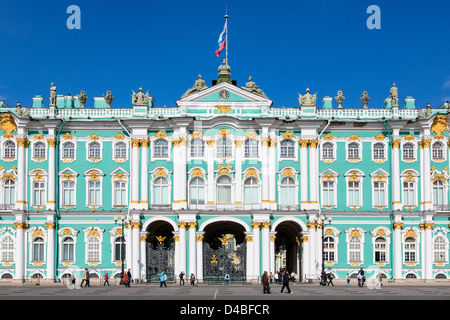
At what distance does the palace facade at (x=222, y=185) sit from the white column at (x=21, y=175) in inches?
5.3

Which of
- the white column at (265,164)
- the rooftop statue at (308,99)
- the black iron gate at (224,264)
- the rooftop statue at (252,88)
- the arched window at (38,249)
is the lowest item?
the black iron gate at (224,264)

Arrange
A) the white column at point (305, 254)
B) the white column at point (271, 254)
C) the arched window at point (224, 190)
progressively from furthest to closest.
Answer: the arched window at point (224, 190) → the white column at point (305, 254) → the white column at point (271, 254)

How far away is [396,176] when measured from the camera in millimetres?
68625

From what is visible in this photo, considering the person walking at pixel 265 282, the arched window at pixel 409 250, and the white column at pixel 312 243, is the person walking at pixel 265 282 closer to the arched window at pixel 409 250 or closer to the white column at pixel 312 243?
the white column at pixel 312 243

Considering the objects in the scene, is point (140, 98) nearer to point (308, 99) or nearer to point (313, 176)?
point (308, 99)

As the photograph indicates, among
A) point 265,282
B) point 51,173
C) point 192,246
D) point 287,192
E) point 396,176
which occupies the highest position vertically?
point 51,173

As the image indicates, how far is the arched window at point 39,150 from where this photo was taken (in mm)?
69375

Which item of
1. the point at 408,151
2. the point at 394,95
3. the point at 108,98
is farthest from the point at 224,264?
the point at 394,95

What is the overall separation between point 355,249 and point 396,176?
766 cm

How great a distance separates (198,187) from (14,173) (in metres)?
17.0

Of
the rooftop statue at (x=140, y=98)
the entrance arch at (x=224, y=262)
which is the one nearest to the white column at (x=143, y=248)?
the entrance arch at (x=224, y=262)

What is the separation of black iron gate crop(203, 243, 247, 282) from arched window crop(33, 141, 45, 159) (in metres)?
17.5

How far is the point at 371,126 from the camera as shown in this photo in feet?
228
